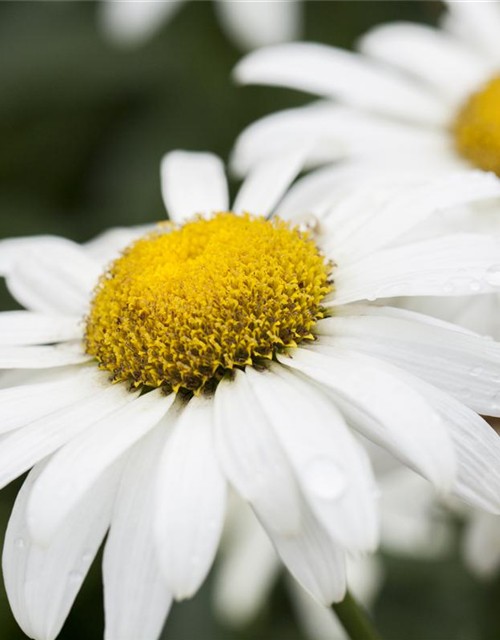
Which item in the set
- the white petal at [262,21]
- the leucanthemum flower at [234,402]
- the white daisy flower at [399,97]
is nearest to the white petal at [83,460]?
the leucanthemum flower at [234,402]

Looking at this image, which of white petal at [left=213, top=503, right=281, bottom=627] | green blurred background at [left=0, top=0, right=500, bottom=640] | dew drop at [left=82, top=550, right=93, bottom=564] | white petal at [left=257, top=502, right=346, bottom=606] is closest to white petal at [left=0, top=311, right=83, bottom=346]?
dew drop at [left=82, top=550, right=93, bottom=564]

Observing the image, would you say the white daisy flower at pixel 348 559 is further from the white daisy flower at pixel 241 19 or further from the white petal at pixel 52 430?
the white daisy flower at pixel 241 19

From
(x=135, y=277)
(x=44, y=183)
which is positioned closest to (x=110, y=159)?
(x=44, y=183)

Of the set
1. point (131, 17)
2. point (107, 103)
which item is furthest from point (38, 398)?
point (107, 103)

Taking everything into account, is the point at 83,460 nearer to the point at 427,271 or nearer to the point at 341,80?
the point at 427,271

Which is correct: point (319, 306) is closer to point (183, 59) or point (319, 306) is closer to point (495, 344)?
point (495, 344)
